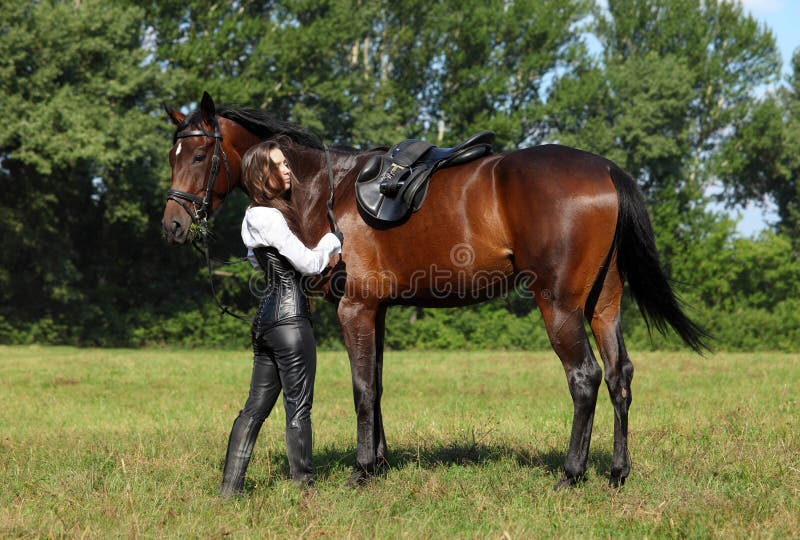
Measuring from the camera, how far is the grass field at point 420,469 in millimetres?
4754

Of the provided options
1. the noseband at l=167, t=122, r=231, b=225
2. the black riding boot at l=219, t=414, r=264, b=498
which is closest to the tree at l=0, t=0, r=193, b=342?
the noseband at l=167, t=122, r=231, b=225

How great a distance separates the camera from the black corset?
5.42 m

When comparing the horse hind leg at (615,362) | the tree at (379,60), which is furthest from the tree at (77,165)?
the horse hind leg at (615,362)

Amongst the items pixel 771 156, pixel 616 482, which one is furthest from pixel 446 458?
pixel 771 156

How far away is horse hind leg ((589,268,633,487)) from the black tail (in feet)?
0.50

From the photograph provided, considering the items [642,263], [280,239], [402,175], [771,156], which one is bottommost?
[642,263]

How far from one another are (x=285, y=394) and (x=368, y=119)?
26.1 meters

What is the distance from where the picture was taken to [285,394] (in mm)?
5461

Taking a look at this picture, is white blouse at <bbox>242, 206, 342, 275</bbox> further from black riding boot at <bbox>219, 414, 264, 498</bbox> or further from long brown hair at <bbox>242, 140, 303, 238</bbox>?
black riding boot at <bbox>219, 414, 264, 498</bbox>

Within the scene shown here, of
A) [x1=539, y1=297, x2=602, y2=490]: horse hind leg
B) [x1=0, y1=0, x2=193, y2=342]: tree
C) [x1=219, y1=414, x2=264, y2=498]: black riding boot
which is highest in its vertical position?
[x1=0, y1=0, x2=193, y2=342]: tree

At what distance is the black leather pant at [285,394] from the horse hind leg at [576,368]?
1.76 metres

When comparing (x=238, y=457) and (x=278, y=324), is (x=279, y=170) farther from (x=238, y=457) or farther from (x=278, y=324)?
(x=238, y=457)

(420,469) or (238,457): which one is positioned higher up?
(238,457)

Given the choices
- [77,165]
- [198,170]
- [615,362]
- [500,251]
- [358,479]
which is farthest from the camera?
[77,165]
